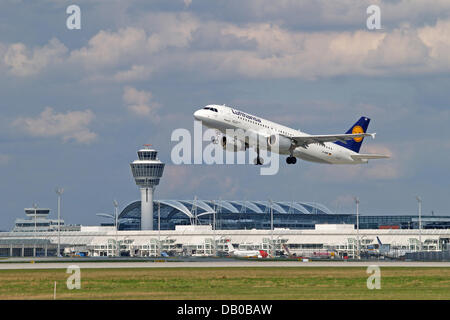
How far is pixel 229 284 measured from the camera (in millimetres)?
73688

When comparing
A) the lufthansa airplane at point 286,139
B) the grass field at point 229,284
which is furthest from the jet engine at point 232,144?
the grass field at point 229,284

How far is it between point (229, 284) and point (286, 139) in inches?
1132

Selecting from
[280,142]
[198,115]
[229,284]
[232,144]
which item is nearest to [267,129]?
[280,142]

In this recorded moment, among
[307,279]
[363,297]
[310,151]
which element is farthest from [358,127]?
[363,297]

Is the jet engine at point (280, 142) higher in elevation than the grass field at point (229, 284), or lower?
higher

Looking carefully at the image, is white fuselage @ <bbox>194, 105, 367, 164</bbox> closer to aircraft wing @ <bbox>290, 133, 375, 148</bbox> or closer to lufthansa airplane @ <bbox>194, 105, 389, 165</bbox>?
lufthansa airplane @ <bbox>194, 105, 389, 165</bbox>

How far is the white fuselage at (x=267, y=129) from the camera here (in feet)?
300

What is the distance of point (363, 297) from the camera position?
2400 inches

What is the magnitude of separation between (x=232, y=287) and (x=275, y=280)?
10.2 metres

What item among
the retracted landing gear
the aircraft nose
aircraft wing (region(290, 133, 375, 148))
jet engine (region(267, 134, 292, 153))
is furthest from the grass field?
the aircraft nose

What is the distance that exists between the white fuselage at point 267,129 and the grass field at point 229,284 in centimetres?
1654

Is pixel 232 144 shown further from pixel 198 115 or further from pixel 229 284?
pixel 229 284

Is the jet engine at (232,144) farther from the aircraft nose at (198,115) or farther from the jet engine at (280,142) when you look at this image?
the aircraft nose at (198,115)
